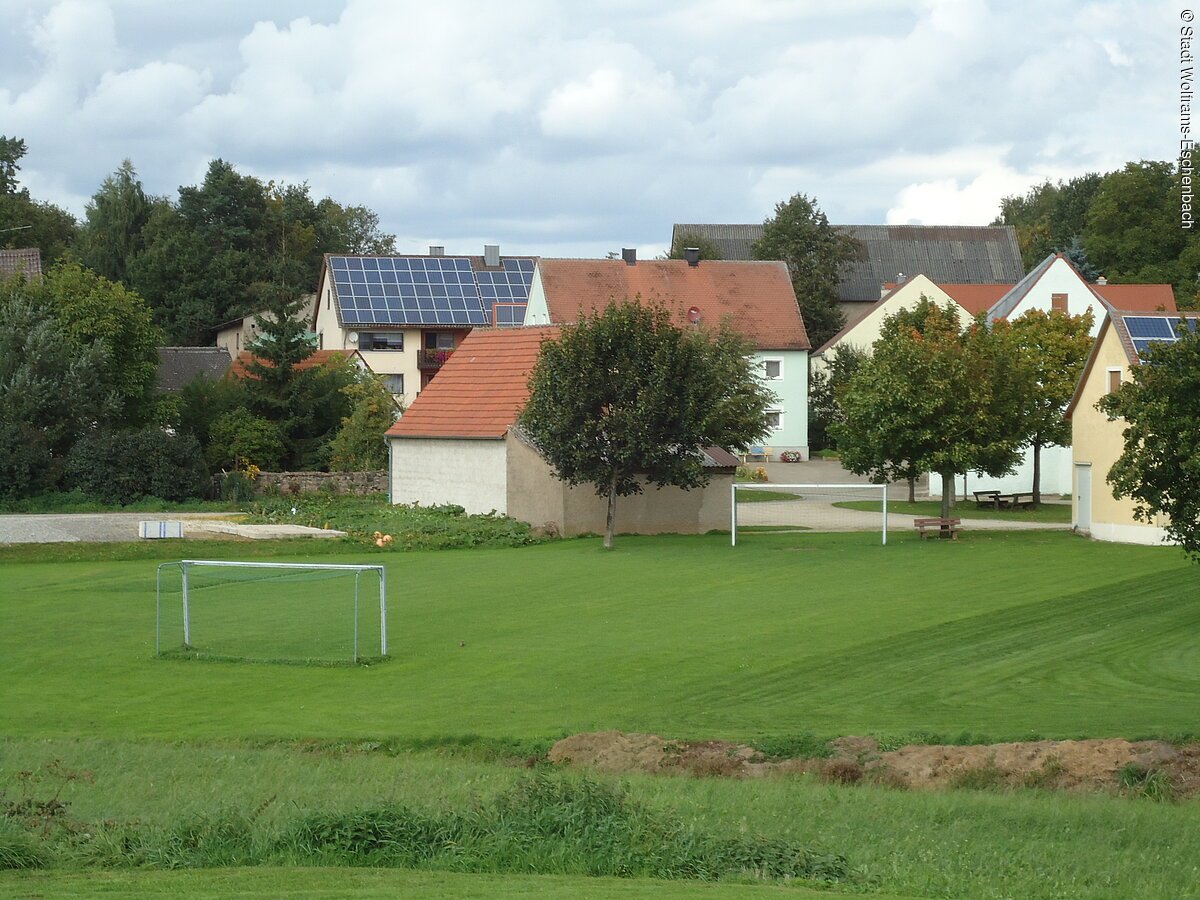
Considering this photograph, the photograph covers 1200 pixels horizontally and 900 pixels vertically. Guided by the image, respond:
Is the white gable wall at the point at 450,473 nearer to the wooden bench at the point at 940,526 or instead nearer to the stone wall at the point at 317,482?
the stone wall at the point at 317,482

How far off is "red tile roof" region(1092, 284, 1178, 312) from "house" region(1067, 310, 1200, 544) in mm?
34670

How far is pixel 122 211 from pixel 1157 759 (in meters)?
88.4

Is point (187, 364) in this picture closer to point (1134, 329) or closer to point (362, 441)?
point (362, 441)

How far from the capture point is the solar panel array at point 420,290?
82.1 m

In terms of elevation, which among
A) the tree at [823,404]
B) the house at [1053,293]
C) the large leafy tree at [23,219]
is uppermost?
the large leafy tree at [23,219]

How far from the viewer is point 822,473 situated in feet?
219

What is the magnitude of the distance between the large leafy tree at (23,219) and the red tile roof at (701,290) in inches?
1192

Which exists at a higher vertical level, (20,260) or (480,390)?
(20,260)

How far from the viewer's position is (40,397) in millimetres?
50500

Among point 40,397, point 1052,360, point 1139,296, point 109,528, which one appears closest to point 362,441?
point 40,397

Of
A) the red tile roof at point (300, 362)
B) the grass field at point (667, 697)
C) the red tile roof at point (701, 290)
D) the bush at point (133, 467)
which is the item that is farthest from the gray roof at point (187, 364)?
the grass field at point (667, 697)

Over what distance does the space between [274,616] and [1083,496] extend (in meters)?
26.0

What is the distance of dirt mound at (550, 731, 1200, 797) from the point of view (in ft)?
45.6

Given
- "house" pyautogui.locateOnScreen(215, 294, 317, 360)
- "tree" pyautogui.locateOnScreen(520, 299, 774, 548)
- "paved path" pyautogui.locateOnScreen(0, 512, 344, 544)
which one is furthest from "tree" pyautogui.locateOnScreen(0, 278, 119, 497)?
"house" pyautogui.locateOnScreen(215, 294, 317, 360)
